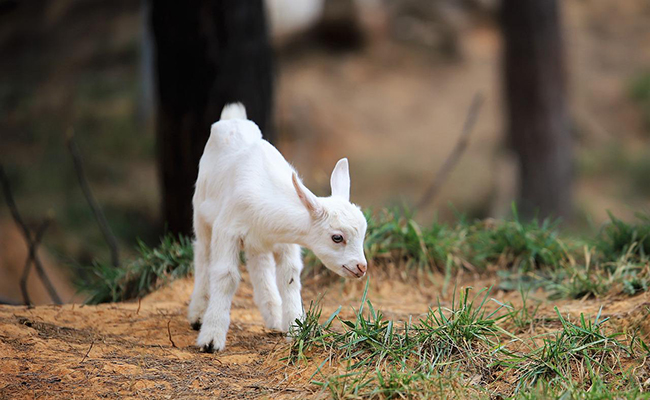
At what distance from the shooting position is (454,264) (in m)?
6.38

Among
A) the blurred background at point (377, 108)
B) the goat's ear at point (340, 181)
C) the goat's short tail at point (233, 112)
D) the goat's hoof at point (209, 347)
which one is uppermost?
the goat's short tail at point (233, 112)

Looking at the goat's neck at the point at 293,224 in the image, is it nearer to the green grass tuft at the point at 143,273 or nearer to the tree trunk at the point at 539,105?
the green grass tuft at the point at 143,273

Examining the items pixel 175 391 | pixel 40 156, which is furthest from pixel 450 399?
pixel 40 156

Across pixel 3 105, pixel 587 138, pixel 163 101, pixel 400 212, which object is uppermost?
pixel 163 101

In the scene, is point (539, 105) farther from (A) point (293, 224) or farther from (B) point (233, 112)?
(A) point (293, 224)

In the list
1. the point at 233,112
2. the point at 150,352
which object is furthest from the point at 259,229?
the point at 233,112

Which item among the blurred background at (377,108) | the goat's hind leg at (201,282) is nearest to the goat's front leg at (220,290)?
the goat's hind leg at (201,282)

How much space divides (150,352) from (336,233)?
4.42 feet

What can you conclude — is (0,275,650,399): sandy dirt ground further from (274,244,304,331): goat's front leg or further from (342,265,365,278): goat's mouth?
(342,265,365,278): goat's mouth

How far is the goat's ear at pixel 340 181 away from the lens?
446cm

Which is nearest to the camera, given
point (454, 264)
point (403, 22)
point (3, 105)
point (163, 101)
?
point (454, 264)

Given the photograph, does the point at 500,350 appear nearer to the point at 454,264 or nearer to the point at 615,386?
the point at 615,386

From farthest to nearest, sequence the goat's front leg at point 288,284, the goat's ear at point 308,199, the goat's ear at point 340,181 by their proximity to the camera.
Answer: the goat's front leg at point 288,284 < the goat's ear at point 340,181 < the goat's ear at point 308,199

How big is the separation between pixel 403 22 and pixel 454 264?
15649mm
